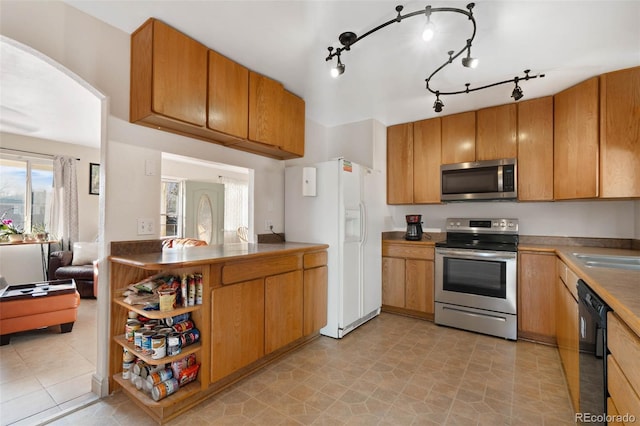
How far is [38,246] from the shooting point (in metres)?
4.50

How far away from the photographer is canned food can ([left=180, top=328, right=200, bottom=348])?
70.7 inches

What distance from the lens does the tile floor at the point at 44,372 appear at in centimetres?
179

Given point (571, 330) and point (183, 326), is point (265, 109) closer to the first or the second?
point (183, 326)

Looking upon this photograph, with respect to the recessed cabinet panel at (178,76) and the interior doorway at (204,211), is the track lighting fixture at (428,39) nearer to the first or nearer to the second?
the recessed cabinet panel at (178,76)

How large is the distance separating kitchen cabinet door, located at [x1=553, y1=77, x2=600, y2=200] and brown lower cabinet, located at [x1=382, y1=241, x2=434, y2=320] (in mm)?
1385

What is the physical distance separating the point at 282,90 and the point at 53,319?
123 inches

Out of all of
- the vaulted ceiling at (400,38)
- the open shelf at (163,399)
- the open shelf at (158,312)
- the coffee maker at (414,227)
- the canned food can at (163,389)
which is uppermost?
the vaulted ceiling at (400,38)

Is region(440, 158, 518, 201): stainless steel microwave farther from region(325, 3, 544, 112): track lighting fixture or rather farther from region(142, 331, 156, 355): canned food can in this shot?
region(142, 331, 156, 355): canned food can

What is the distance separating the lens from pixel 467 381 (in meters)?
2.10

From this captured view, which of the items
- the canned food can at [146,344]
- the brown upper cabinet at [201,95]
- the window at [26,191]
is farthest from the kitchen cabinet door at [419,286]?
the window at [26,191]

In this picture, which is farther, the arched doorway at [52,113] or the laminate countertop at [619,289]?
the arched doorway at [52,113]

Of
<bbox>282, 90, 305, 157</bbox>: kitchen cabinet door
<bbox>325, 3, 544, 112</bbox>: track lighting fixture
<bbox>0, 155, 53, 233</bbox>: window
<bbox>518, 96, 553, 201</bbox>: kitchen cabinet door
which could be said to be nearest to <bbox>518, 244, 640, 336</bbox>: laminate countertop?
<bbox>325, 3, 544, 112</bbox>: track lighting fixture

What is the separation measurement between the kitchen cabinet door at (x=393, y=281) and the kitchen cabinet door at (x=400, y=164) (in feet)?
2.61

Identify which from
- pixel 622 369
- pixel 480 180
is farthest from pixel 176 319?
pixel 480 180
